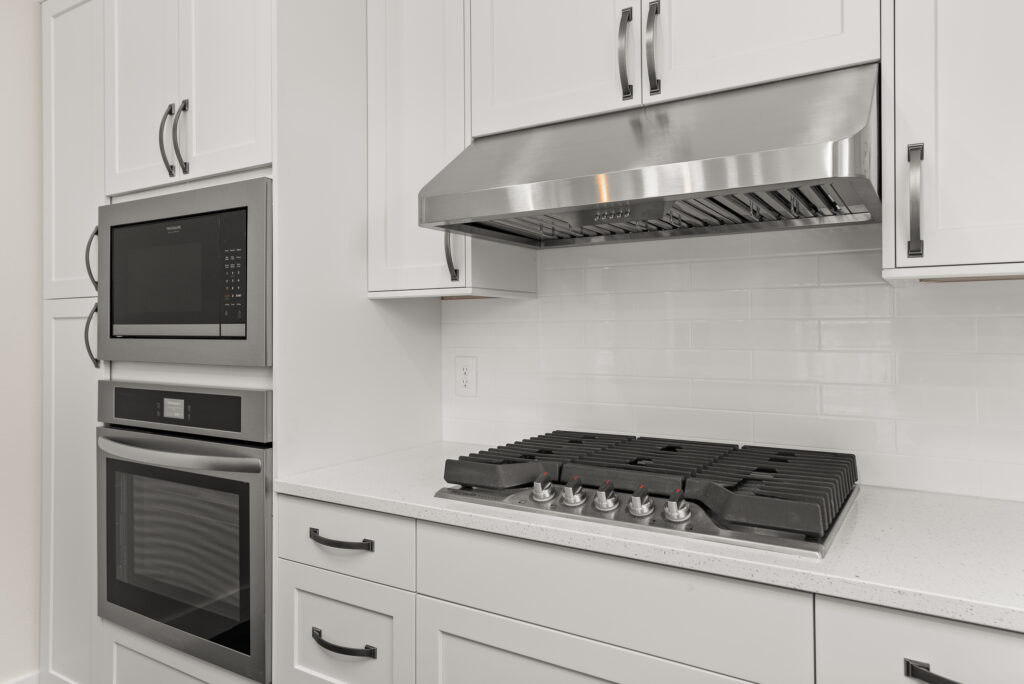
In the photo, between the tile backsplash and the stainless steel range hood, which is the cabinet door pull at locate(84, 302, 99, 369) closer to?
the tile backsplash

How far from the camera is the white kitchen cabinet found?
1.79 metres

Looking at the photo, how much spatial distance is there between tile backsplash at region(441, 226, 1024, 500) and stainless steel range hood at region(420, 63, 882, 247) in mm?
138

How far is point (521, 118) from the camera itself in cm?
167

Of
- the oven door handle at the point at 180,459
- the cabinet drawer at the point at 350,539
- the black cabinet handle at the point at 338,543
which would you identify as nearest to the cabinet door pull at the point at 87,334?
A: the oven door handle at the point at 180,459

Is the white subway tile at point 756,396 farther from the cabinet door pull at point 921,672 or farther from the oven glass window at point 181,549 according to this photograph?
the oven glass window at point 181,549

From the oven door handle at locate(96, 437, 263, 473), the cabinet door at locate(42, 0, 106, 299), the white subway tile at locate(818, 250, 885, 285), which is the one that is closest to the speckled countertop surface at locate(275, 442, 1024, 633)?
the oven door handle at locate(96, 437, 263, 473)

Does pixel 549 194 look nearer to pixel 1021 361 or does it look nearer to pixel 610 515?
pixel 610 515

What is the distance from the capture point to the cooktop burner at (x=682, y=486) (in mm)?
1123

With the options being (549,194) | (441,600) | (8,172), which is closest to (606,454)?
(441,600)

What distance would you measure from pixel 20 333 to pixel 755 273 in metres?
2.42

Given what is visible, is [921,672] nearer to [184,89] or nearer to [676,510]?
[676,510]

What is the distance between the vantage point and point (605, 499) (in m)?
1.30

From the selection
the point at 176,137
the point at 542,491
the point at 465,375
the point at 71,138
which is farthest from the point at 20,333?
the point at 542,491

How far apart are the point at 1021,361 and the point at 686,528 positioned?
0.86m
